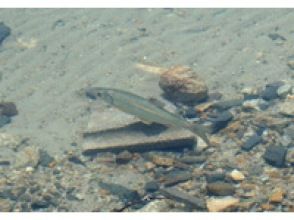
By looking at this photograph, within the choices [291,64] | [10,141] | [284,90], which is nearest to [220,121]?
[284,90]

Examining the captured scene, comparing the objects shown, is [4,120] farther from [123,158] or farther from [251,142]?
[251,142]

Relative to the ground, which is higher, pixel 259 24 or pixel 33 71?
pixel 259 24

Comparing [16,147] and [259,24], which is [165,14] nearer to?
[259,24]

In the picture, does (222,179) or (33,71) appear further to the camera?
(33,71)

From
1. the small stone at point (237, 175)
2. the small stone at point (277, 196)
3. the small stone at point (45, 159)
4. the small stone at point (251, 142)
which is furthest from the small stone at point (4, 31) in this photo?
the small stone at point (277, 196)

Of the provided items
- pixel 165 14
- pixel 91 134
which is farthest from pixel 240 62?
pixel 91 134

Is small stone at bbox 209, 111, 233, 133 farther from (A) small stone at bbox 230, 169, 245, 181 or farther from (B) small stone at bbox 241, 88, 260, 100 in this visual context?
(A) small stone at bbox 230, 169, 245, 181

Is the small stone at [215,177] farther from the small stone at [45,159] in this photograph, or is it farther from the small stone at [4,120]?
the small stone at [4,120]

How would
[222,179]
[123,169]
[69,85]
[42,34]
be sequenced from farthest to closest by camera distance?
1. [42,34]
2. [69,85]
3. [123,169]
4. [222,179]
